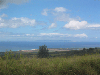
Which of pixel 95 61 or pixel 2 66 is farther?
pixel 95 61

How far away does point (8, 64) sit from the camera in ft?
13.4

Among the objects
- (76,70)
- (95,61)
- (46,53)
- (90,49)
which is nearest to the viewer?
(76,70)

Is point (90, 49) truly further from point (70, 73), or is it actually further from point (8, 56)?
point (8, 56)

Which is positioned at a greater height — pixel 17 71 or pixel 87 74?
pixel 17 71

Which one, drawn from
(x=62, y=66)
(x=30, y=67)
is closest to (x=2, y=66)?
(x=30, y=67)

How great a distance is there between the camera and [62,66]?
14.3 feet

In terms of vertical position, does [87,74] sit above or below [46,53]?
below

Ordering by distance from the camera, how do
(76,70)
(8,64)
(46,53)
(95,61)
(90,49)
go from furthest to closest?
(90,49), (46,53), (95,61), (76,70), (8,64)

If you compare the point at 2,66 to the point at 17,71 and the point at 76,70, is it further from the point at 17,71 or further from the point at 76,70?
the point at 76,70

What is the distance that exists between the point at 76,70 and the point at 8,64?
300 cm

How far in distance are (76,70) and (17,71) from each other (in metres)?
2.56

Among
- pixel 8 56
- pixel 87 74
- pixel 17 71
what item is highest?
pixel 8 56

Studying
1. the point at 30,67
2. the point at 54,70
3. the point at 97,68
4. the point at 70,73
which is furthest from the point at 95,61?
the point at 30,67

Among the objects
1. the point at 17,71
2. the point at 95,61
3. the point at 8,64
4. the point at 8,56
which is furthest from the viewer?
the point at 95,61
